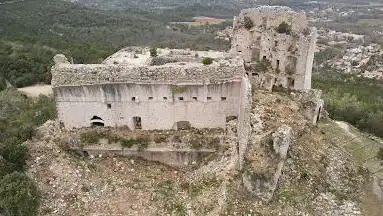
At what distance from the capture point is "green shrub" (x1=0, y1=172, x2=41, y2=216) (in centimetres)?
1773

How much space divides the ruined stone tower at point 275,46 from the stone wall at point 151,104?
5.36 meters

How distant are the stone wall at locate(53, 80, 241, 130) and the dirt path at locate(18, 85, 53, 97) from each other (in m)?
27.5

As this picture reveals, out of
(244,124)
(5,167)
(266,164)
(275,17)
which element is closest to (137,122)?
(244,124)

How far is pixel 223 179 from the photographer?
748 inches

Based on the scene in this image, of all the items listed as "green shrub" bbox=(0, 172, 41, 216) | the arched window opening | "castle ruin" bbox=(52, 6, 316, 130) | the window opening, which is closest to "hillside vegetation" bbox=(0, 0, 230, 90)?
the arched window opening

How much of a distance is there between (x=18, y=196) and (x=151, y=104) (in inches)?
286

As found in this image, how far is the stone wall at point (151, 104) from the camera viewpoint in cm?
2128

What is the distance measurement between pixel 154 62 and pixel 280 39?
7.56m

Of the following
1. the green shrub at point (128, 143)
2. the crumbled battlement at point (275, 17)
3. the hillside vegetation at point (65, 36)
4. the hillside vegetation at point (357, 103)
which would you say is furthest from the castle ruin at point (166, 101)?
the hillside vegetation at point (65, 36)

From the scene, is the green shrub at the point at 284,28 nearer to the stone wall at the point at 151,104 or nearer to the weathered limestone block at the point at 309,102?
the weathered limestone block at the point at 309,102

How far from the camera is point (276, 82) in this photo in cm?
2686

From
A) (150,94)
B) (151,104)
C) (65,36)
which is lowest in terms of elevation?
(65,36)

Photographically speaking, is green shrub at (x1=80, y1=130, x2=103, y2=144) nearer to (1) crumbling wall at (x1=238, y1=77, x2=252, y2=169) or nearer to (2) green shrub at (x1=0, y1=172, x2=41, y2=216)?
(2) green shrub at (x1=0, y1=172, x2=41, y2=216)

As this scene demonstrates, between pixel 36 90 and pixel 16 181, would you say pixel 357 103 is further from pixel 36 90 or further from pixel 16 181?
pixel 36 90
